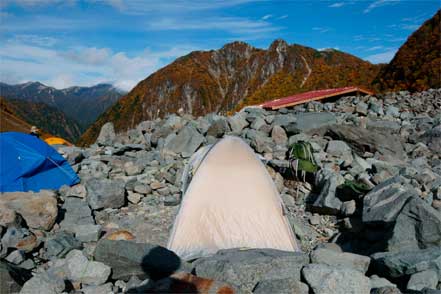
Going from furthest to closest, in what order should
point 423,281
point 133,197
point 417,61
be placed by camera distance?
1. point 417,61
2. point 133,197
3. point 423,281

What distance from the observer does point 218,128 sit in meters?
14.3

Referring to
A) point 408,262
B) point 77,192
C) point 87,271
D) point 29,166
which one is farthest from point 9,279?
point 408,262

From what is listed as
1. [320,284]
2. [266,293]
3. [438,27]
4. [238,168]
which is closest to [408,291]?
[320,284]

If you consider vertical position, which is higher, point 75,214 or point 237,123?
point 237,123

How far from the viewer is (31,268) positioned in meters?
6.61

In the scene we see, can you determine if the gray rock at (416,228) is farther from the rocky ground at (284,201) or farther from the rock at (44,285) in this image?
the rock at (44,285)

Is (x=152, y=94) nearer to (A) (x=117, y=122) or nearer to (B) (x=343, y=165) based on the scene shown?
(A) (x=117, y=122)

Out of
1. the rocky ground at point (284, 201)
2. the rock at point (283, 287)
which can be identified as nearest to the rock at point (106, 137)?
the rocky ground at point (284, 201)

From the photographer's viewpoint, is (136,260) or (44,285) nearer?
(44,285)

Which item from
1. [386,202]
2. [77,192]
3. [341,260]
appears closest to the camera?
[341,260]

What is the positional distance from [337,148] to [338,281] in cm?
802

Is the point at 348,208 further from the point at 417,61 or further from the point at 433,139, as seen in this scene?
the point at 417,61

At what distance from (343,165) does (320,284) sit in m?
6.90

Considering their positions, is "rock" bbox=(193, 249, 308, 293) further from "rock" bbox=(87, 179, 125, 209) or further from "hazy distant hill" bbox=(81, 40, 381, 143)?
"hazy distant hill" bbox=(81, 40, 381, 143)
